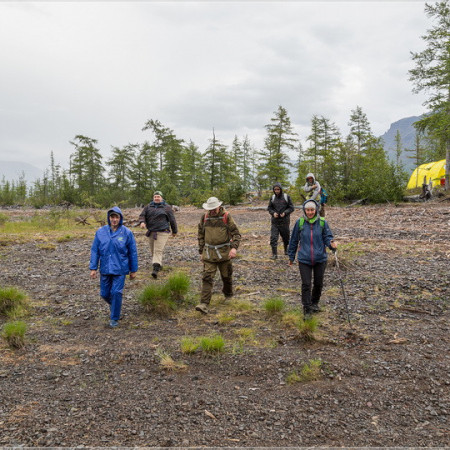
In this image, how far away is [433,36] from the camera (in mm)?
25031

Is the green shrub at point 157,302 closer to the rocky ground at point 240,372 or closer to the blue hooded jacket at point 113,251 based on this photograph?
the rocky ground at point 240,372

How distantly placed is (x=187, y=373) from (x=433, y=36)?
30473 millimetres

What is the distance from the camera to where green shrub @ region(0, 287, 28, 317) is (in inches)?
263

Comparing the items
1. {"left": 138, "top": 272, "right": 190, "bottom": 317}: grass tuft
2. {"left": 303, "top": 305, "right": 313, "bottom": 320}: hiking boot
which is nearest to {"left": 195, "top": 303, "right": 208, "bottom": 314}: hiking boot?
{"left": 138, "top": 272, "right": 190, "bottom": 317}: grass tuft

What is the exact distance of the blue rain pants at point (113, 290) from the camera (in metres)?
6.17

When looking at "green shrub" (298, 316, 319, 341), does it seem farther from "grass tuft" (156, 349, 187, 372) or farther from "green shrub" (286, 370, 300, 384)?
"grass tuft" (156, 349, 187, 372)

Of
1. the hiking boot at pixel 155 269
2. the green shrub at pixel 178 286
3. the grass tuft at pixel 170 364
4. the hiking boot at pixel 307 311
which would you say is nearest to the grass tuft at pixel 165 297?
the green shrub at pixel 178 286

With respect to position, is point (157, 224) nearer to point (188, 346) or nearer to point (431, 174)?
point (188, 346)

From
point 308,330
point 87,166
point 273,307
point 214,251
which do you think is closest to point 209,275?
point 214,251

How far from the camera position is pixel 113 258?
6141 mm

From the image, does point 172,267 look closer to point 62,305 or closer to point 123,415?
point 62,305

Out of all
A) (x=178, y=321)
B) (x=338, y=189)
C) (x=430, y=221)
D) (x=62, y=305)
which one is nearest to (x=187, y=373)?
(x=178, y=321)

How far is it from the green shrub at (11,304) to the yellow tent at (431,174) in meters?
30.0

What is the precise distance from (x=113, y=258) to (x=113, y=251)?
0.42 feet
